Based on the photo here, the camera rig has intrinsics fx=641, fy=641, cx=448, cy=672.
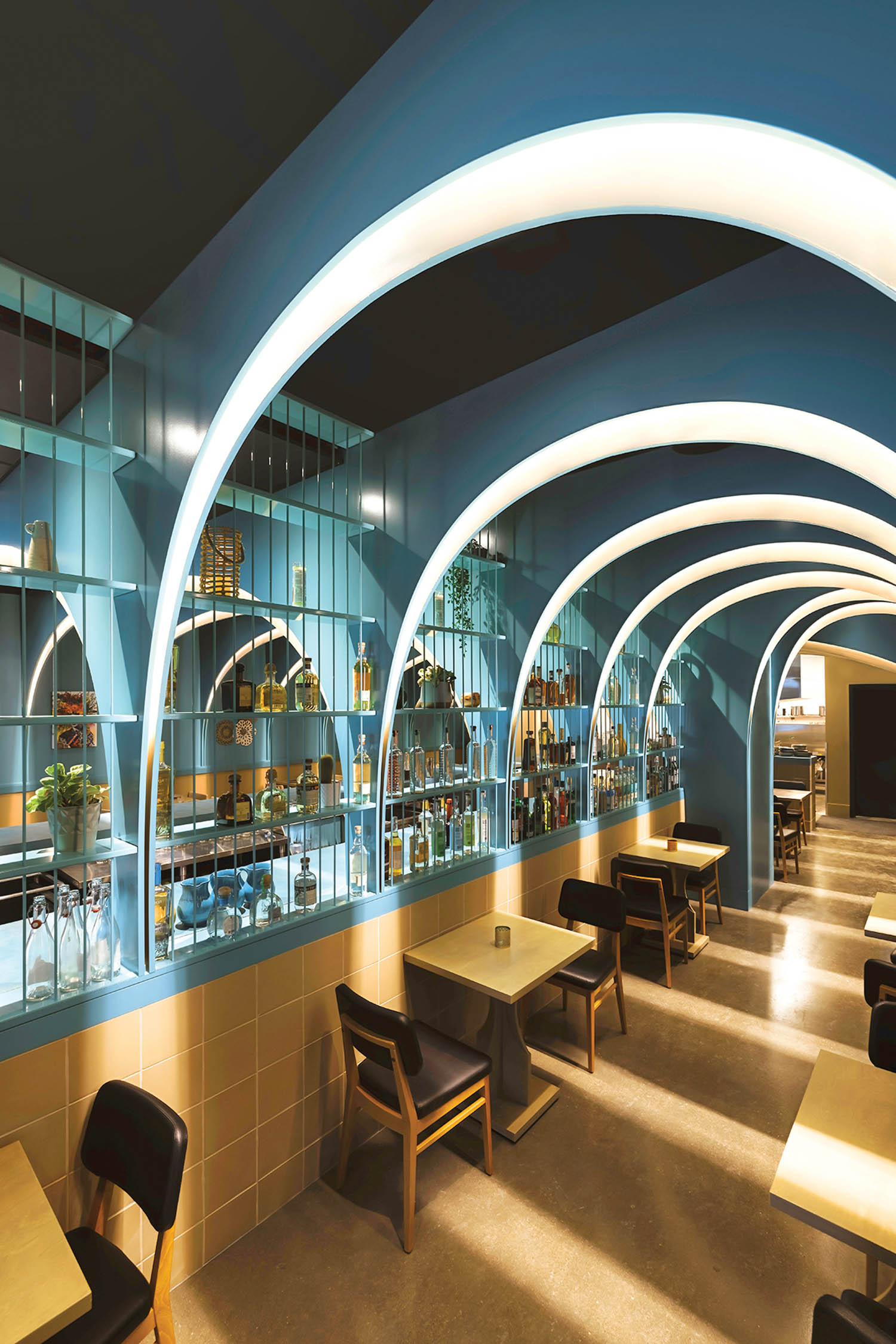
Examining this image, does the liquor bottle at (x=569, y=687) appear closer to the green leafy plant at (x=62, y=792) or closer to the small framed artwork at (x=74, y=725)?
the small framed artwork at (x=74, y=725)

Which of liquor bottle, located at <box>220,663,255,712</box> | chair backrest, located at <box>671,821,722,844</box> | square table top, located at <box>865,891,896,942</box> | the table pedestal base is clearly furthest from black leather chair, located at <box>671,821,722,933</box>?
liquor bottle, located at <box>220,663,255,712</box>

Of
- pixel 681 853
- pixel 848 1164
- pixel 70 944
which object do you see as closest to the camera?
pixel 848 1164

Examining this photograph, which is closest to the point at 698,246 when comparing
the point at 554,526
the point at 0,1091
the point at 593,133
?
the point at 593,133

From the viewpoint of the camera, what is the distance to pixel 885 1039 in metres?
2.24

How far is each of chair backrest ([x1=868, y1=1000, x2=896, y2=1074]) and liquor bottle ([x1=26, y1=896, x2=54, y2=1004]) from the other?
2.69 m

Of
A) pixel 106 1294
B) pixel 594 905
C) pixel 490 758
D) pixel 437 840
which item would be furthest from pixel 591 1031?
pixel 106 1294

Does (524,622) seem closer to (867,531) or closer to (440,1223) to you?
(867,531)

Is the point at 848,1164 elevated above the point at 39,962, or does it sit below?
below

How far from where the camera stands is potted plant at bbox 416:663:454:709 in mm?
3324

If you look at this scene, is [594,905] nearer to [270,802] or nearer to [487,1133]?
[487,1133]

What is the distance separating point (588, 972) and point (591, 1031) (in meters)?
0.28

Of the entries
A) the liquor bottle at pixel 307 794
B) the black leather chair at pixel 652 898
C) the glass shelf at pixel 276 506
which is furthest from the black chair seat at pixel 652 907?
the glass shelf at pixel 276 506

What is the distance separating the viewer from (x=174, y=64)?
1.30 m

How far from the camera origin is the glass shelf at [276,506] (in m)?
2.45
